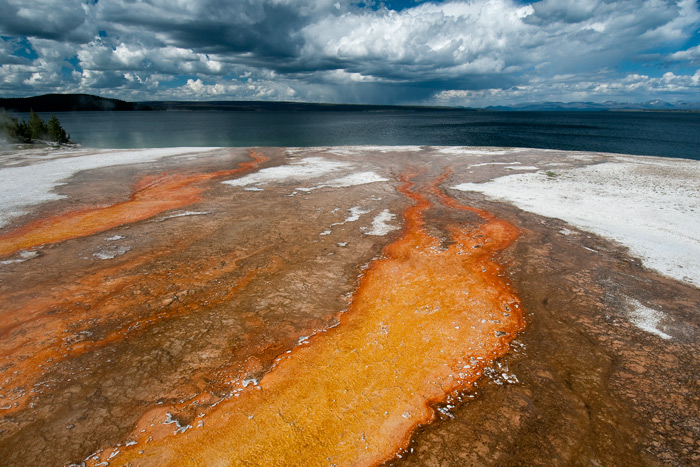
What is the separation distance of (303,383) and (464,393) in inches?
104

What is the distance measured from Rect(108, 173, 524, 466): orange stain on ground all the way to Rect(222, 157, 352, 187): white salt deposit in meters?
13.0

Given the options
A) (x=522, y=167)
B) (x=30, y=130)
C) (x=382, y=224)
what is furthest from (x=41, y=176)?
(x=30, y=130)

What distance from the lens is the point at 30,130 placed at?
4603cm

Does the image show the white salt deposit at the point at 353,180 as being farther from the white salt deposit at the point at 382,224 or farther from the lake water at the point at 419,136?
the lake water at the point at 419,136

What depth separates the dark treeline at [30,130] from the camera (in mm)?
43312

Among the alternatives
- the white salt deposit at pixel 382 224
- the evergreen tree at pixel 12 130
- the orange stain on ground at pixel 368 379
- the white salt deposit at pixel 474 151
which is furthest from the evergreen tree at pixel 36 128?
the orange stain on ground at pixel 368 379

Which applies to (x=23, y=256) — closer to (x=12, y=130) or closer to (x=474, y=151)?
(x=474, y=151)

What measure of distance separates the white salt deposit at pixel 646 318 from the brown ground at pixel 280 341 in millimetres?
191

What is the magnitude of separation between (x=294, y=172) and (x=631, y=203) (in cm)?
1813

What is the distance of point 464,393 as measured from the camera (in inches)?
223

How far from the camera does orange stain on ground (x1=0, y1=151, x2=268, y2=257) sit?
11.7 meters

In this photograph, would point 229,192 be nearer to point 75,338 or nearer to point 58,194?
point 58,194

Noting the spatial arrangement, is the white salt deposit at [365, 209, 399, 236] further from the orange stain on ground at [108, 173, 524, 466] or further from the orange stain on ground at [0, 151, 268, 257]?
the orange stain on ground at [0, 151, 268, 257]

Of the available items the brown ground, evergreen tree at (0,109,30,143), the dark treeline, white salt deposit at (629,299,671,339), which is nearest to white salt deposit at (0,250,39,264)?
the brown ground
